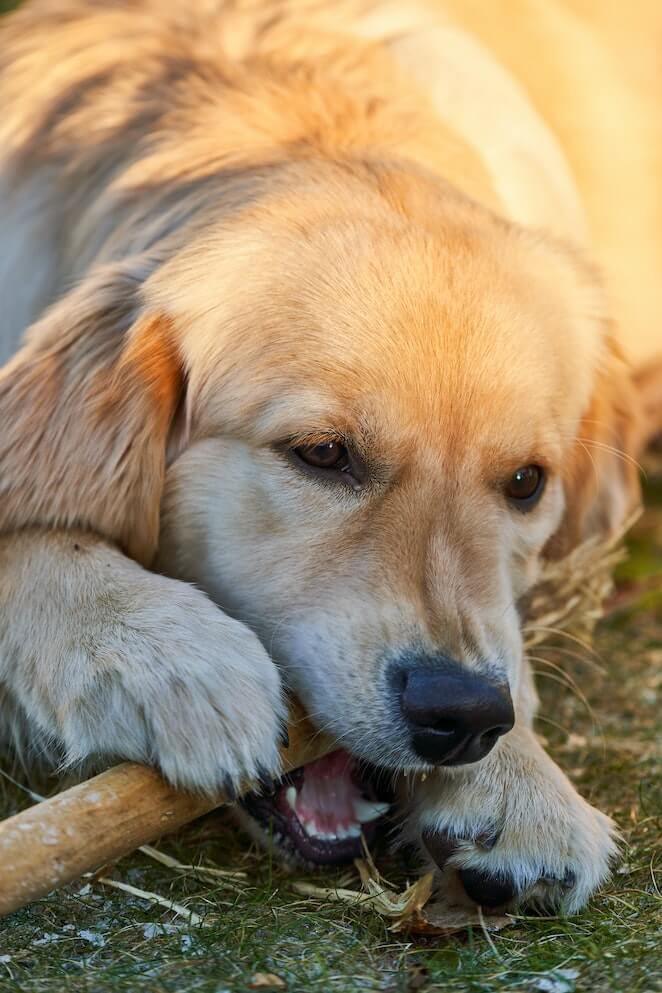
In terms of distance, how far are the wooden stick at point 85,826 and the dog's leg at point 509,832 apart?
405 mm

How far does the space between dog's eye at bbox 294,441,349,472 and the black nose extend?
0.45 meters

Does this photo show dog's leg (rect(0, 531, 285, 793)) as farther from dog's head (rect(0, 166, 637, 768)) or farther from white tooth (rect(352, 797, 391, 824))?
white tooth (rect(352, 797, 391, 824))

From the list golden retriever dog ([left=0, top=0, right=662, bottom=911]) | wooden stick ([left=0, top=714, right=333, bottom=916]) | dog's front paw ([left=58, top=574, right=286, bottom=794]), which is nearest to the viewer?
wooden stick ([left=0, top=714, right=333, bottom=916])

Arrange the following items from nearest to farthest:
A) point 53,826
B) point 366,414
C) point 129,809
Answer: point 53,826
point 129,809
point 366,414

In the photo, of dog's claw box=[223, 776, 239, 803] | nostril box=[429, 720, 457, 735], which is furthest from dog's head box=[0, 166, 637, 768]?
dog's claw box=[223, 776, 239, 803]

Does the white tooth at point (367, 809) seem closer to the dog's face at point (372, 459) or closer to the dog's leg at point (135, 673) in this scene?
the dog's face at point (372, 459)

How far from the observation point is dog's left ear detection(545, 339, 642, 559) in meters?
3.29

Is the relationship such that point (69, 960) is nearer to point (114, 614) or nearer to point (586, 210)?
point (114, 614)

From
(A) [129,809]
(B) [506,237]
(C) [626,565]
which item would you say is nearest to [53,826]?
(A) [129,809]

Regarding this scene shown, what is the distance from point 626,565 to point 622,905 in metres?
2.18

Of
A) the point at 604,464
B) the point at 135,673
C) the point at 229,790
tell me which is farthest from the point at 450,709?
the point at 604,464

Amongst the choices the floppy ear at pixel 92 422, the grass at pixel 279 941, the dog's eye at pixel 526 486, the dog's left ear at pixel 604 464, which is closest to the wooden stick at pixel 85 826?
the grass at pixel 279 941

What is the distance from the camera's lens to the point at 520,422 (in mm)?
2709

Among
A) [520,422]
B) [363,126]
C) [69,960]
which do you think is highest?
[363,126]
